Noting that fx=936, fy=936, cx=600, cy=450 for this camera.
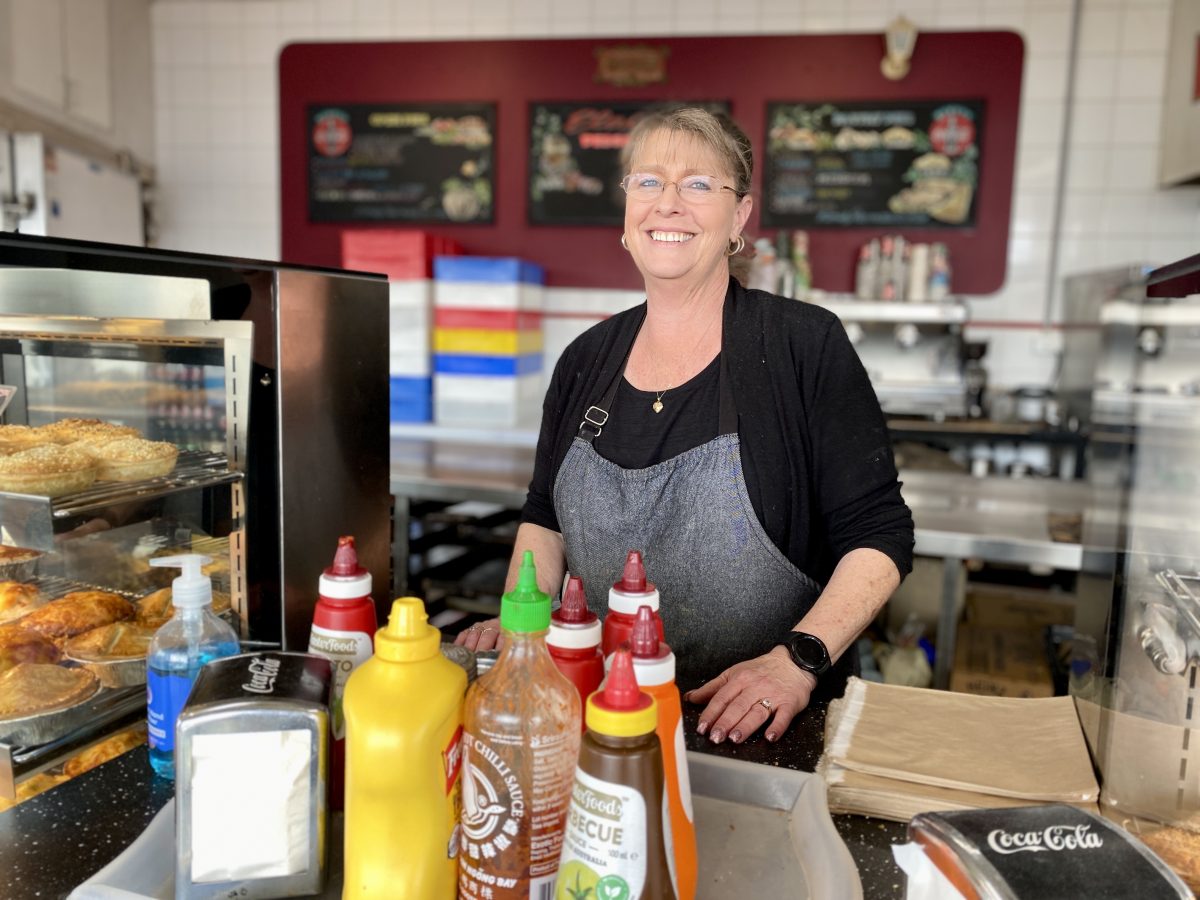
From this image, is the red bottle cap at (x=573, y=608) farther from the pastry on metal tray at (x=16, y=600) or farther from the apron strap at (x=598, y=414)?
the apron strap at (x=598, y=414)

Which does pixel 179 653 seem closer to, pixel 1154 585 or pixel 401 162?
pixel 1154 585

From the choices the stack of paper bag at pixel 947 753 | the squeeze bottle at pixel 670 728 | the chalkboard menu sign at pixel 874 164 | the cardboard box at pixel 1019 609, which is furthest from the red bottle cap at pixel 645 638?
the chalkboard menu sign at pixel 874 164

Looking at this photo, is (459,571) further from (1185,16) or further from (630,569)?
(1185,16)

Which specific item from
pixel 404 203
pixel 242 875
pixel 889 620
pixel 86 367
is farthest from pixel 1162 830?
pixel 404 203

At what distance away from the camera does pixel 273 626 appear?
4.41 ft

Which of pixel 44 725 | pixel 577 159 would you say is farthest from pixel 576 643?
pixel 577 159

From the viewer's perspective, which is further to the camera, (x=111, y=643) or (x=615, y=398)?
(x=615, y=398)

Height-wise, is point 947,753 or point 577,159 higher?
point 577,159

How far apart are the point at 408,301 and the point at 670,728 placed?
150 inches

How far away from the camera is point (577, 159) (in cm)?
478

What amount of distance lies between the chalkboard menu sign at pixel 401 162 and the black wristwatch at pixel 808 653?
13.1 ft

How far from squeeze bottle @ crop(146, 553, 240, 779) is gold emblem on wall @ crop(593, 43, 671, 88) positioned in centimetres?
421

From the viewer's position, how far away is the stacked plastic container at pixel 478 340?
4293mm

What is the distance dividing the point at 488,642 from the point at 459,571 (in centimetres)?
202
